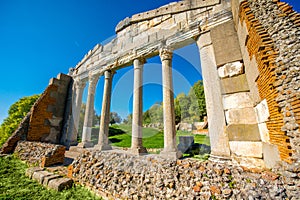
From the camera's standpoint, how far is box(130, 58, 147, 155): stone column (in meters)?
6.03

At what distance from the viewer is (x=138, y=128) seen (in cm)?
629

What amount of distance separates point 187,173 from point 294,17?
4.34 m

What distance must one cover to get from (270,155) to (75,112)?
11.0m

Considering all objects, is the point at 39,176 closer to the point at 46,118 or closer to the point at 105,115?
the point at 105,115

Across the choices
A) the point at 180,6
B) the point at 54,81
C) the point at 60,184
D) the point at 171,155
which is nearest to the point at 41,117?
the point at 54,81

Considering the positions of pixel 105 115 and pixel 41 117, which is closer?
pixel 105 115

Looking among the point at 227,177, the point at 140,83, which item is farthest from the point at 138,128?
the point at 227,177

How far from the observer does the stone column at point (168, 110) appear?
5.03 m

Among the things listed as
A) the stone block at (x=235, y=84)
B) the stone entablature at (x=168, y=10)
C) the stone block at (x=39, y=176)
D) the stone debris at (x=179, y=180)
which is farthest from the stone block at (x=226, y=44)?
the stone block at (x=39, y=176)

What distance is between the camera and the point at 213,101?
4.67 m

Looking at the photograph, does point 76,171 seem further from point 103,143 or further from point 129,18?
point 129,18

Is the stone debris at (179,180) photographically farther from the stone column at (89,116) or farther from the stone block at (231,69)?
the stone column at (89,116)

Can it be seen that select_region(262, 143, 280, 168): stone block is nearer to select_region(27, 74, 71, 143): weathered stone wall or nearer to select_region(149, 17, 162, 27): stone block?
select_region(149, 17, 162, 27): stone block

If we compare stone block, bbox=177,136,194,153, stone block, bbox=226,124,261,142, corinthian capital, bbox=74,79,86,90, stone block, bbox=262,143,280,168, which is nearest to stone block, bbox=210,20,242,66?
stone block, bbox=226,124,261,142
